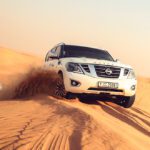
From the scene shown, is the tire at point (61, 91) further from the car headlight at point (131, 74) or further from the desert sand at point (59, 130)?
the car headlight at point (131, 74)

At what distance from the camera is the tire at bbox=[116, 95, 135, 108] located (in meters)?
10.8

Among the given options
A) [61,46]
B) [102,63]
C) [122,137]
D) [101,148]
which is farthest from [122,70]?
[101,148]

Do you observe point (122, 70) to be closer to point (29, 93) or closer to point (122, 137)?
point (29, 93)

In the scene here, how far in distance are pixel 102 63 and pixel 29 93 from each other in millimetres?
2482

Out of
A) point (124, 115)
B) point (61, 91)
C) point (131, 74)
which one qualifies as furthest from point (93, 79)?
→ point (131, 74)

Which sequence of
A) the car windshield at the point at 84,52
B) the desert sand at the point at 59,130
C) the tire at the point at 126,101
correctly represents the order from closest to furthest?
1. the desert sand at the point at 59,130
2. the tire at the point at 126,101
3. the car windshield at the point at 84,52

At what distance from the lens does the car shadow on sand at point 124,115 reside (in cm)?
856

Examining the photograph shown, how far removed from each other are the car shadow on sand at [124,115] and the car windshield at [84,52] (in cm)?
123

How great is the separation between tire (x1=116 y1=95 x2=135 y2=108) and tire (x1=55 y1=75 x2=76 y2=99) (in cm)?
146

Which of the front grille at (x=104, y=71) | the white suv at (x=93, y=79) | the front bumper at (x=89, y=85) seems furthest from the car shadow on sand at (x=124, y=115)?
the front grille at (x=104, y=71)

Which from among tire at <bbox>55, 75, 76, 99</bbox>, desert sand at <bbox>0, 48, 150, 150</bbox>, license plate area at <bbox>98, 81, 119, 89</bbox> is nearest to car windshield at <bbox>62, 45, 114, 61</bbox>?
tire at <bbox>55, 75, 76, 99</bbox>

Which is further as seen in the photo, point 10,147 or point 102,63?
point 102,63

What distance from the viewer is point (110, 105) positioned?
36.8ft

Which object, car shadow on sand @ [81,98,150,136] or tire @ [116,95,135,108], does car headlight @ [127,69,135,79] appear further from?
car shadow on sand @ [81,98,150,136]
